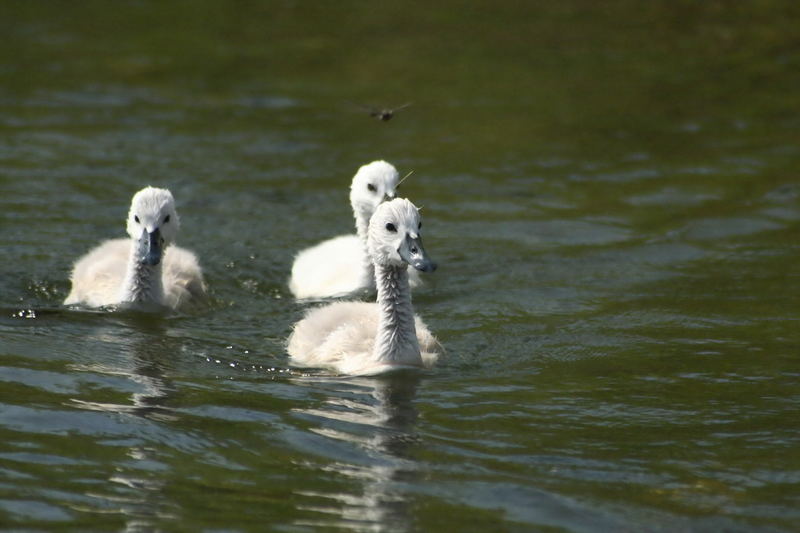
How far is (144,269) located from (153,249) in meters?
0.37

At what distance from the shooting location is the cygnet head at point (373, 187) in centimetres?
1102

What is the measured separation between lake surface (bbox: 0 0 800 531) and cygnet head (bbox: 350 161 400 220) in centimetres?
85

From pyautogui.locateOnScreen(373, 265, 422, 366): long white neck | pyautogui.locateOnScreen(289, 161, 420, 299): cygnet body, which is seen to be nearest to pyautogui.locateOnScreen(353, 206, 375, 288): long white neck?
pyautogui.locateOnScreen(289, 161, 420, 299): cygnet body

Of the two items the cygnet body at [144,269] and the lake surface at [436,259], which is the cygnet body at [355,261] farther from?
the cygnet body at [144,269]

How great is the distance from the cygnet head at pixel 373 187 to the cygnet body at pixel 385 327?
1.72m

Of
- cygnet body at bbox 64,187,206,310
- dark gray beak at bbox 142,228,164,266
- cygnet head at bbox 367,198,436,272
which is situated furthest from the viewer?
cygnet body at bbox 64,187,206,310

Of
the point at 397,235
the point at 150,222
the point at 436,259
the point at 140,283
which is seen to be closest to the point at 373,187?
the point at 436,259

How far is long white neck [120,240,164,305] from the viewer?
10.3 m

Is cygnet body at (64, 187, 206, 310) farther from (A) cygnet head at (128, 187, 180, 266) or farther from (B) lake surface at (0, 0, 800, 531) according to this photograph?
(B) lake surface at (0, 0, 800, 531)

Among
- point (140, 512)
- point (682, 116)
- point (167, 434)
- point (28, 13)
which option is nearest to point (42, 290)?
point (167, 434)

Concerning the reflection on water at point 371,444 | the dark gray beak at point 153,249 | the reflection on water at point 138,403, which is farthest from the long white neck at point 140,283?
the reflection on water at point 371,444

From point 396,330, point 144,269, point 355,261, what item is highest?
point 355,261

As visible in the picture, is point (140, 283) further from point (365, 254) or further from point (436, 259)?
point (436, 259)

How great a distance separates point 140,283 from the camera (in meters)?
10.3
